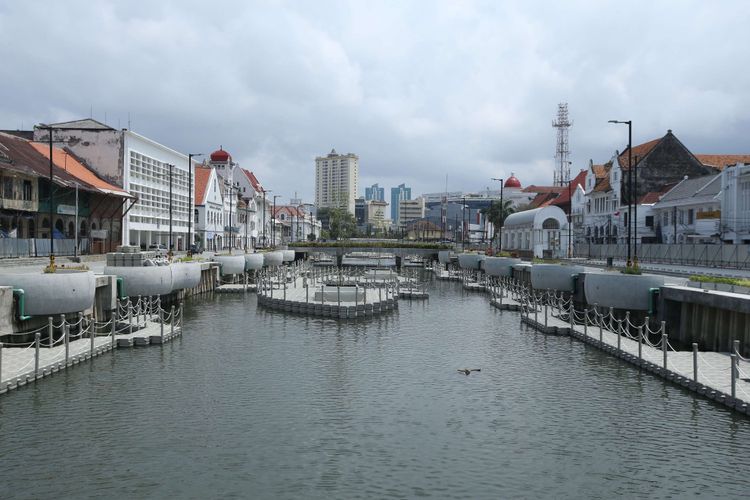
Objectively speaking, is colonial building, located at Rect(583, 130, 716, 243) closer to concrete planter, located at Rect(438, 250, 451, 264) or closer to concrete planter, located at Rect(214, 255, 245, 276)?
concrete planter, located at Rect(438, 250, 451, 264)

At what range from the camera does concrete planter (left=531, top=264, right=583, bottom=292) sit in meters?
46.8

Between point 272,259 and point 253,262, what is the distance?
14.3m

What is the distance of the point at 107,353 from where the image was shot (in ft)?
97.9

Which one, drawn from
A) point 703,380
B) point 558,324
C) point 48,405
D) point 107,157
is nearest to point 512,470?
point 703,380

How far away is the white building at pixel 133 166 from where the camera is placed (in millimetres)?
77562

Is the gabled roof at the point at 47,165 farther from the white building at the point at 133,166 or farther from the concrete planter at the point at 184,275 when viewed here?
the concrete planter at the point at 184,275

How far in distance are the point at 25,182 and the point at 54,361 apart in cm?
3808

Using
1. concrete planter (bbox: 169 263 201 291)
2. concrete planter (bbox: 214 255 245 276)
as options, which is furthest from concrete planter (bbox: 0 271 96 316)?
concrete planter (bbox: 214 255 245 276)

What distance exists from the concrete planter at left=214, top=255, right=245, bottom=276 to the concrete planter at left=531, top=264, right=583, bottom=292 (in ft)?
116

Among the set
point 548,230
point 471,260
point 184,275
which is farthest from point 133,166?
point 548,230

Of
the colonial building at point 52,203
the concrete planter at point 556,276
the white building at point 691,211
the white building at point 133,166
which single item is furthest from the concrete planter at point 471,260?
the colonial building at point 52,203

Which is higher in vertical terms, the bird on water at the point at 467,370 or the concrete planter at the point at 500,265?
the concrete planter at the point at 500,265

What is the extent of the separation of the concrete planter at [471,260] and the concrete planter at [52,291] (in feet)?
215

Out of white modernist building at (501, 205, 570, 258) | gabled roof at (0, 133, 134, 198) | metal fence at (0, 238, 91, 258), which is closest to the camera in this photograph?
metal fence at (0, 238, 91, 258)
